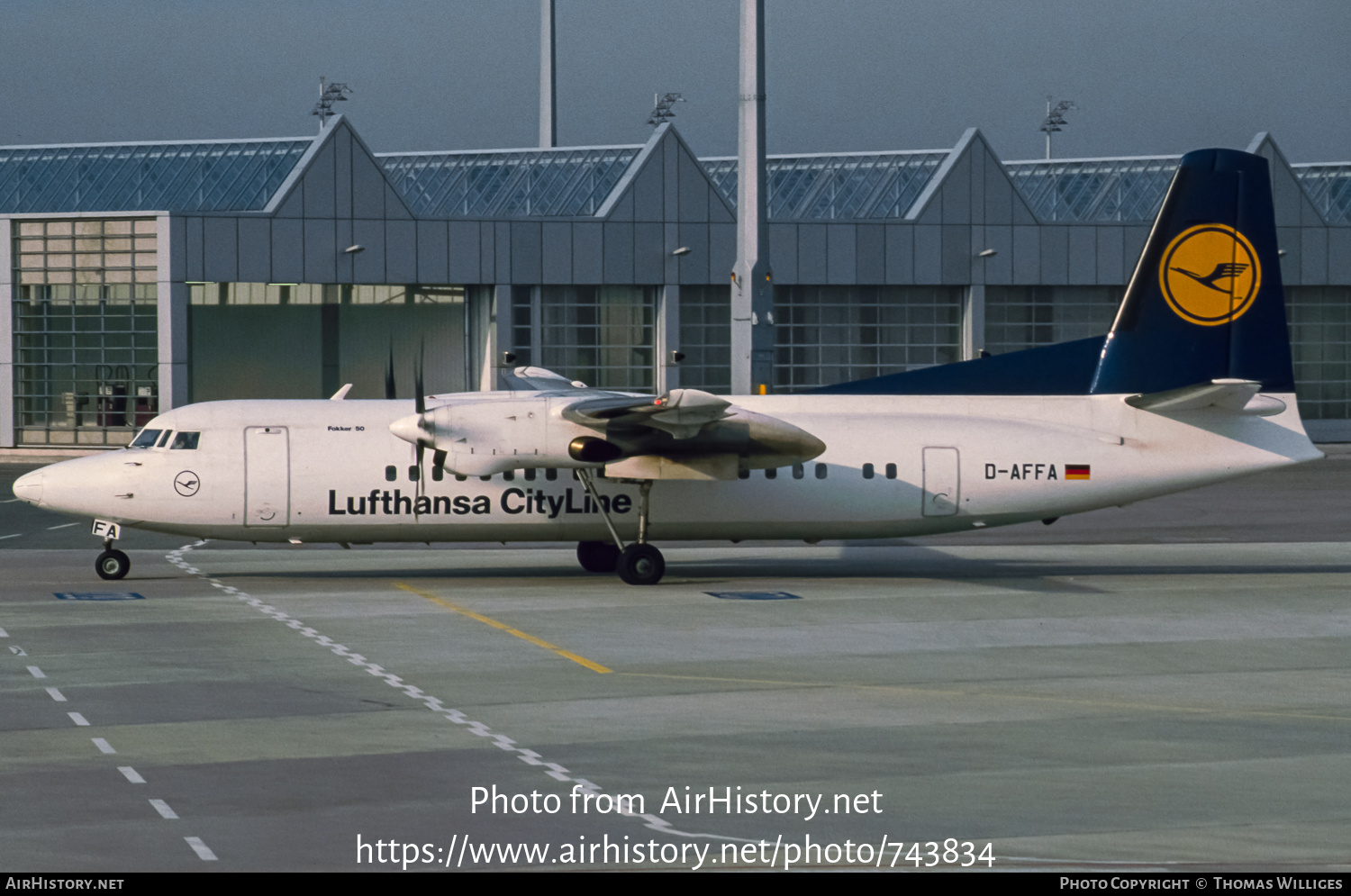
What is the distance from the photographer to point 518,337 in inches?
2340

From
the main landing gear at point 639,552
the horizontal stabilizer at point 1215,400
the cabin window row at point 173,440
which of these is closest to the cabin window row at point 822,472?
the main landing gear at point 639,552

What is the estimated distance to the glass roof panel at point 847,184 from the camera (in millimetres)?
62469

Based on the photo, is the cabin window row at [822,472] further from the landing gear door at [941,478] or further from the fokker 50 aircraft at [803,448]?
the landing gear door at [941,478]

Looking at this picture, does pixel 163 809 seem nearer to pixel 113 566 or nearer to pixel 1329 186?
pixel 113 566

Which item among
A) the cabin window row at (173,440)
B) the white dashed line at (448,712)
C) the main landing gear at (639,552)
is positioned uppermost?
the cabin window row at (173,440)

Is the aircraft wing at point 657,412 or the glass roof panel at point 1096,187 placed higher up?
the glass roof panel at point 1096,187

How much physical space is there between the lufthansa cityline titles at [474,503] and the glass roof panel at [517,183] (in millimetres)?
36770

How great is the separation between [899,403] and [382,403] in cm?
820

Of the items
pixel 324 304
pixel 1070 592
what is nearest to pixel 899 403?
pixel 1070 592

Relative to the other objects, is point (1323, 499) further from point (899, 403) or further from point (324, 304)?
point (324, 304)

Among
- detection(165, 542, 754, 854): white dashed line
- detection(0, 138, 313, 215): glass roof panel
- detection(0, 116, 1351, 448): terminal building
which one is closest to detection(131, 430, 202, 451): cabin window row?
detection(165, 542, 754, 854): white dashed line

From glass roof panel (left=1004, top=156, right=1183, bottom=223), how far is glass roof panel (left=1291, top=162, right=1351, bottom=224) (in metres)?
6.87

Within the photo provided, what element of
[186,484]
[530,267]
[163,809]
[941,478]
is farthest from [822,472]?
[530,267]

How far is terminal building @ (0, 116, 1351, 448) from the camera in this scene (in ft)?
188
